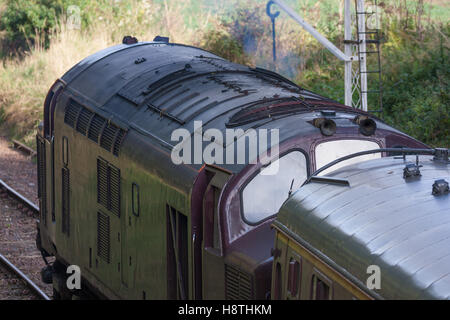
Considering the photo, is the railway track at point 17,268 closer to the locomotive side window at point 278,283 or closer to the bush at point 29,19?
the locomotive side window at point 278,283

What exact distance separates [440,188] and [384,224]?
473 mm

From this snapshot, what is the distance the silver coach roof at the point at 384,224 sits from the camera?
4270 mm

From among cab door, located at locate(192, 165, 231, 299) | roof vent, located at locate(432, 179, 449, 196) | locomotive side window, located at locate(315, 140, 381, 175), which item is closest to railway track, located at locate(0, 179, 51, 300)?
cab door, located at locate(192, 165, 231, 299)

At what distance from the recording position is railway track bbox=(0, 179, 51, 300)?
37.5 feet

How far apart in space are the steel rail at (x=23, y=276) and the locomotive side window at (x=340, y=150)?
5.98 meters

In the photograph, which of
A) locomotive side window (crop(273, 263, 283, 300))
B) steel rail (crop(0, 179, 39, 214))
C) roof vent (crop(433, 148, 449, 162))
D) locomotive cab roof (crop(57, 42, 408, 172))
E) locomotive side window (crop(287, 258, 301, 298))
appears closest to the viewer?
locomotive side window (crop(287, 258, 301, 298))

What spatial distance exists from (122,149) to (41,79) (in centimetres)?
1566

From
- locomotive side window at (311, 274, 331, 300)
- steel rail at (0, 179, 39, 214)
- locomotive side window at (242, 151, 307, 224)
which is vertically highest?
locomotive side window at (242, 151, 307, 224)

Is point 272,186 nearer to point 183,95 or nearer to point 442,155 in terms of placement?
point 442,155

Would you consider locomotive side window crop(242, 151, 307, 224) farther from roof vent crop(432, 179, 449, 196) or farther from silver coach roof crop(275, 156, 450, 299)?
roof vent crop(432, 179, 449, 196)

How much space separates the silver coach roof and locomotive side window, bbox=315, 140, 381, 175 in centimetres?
55

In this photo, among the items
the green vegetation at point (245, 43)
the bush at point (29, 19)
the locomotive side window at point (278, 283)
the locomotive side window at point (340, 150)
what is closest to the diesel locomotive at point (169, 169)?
the locomotive side window at point (340, 150)

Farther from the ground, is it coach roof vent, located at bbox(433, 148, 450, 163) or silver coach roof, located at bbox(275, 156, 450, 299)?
coach roof vent, located at bbox(433, 148, 450, 163)
